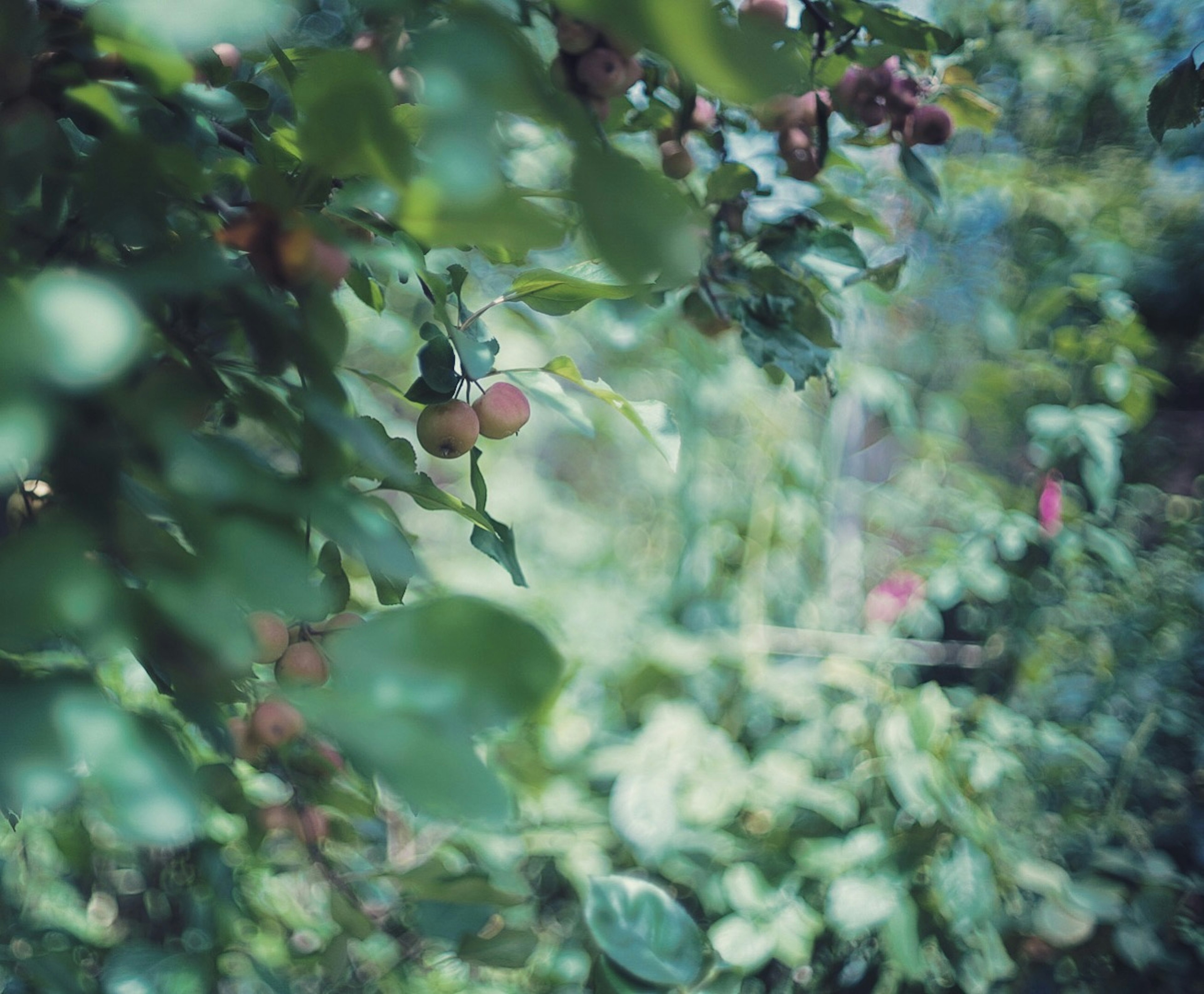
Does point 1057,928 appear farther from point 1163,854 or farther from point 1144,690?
point 1144,690

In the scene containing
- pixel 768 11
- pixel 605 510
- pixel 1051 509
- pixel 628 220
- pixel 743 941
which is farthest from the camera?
pixel 605 510

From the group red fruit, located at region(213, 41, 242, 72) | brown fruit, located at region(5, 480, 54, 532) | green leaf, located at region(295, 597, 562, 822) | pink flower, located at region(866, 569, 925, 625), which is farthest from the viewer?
pink flower, located at region(866, 569, 925, 625)

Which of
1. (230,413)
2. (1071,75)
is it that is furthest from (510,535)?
(1071,75)

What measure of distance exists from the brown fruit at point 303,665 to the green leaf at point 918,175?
0.44m

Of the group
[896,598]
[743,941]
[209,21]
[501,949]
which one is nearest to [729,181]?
[209,21]

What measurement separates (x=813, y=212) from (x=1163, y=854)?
0.94m

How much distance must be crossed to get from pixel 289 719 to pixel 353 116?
372 millimetres

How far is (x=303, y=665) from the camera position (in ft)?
1.24

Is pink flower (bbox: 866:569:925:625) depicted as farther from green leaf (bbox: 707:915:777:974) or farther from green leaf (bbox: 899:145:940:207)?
green leaf (bbox: 899:145:940:207)

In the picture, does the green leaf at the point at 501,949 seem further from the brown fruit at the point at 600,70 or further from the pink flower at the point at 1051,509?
the pink flower at the point at 1051,509

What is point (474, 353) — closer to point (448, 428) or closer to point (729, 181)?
point (448, 428)

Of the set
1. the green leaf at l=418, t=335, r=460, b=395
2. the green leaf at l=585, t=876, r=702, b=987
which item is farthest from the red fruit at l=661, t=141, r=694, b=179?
the green leaf at l=585, t=876, r=702, b=987

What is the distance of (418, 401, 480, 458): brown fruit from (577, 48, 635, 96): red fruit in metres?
0.14

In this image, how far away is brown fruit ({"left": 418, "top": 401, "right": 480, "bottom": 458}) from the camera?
378mm
